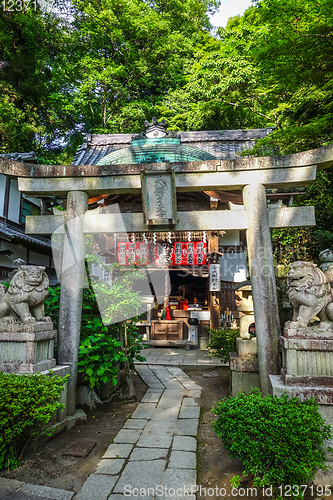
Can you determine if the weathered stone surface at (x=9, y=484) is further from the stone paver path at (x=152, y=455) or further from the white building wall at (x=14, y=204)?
the white building wall at (x=14, y=204)

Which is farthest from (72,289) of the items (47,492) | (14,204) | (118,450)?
(14,204)

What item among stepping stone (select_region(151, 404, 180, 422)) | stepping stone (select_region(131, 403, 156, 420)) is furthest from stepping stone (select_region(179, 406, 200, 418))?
stepping stone (select_region(131, 403, 156, 420))

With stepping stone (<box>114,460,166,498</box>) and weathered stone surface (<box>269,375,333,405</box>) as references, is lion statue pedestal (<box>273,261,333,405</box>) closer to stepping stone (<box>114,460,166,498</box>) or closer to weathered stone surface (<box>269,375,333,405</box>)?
weathered stone surface (<box>269,375,333,405</box>)

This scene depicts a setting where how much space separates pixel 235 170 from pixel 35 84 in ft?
56.5

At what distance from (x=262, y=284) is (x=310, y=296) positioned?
98 centimetres

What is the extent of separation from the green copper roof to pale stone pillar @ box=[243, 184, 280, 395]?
9.50 feet

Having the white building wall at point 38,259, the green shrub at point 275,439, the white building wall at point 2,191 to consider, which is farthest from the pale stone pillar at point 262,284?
the white building wall at point 38,259

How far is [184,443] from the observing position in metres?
4.02

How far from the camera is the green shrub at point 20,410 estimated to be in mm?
3219

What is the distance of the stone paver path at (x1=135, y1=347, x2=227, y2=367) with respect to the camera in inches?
339

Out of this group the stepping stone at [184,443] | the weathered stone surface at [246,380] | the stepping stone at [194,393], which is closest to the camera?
the stepping stone at [184,443]

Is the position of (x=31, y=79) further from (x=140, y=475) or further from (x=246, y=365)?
(x=140, y=475)

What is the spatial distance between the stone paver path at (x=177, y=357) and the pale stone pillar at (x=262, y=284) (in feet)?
13.6

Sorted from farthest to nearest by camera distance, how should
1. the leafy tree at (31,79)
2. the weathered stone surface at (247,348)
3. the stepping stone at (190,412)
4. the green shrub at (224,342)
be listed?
1. the leafy tree at (31,79)
2. the green shrub at (224,342)
3. the weathered stone surface at (247,348)
4. the stepping stone at (190,412)
